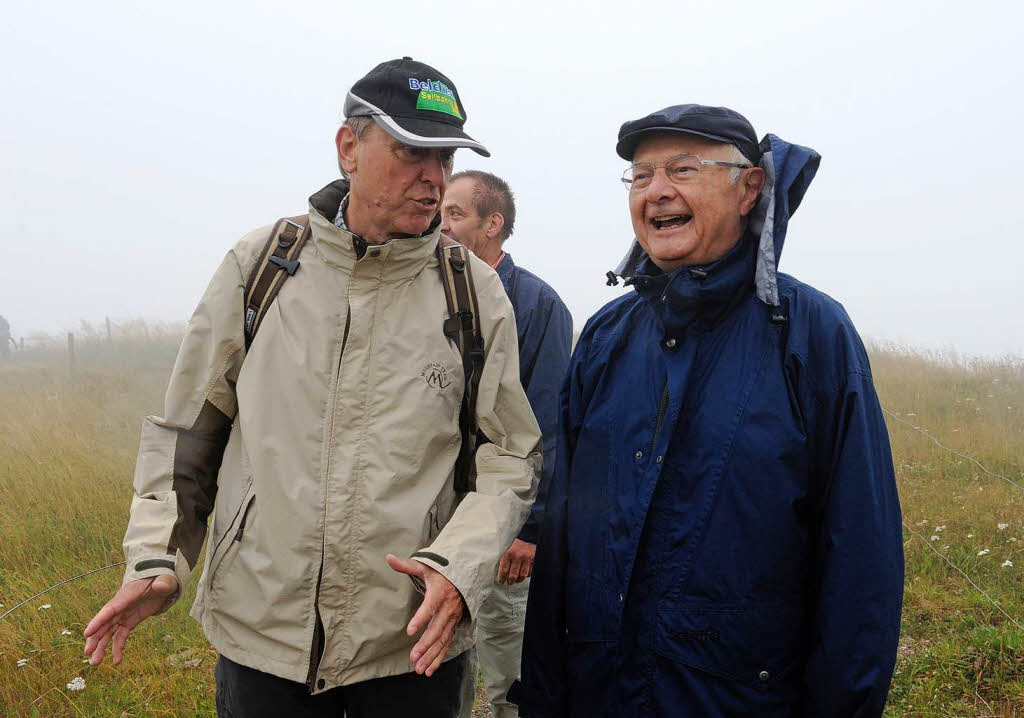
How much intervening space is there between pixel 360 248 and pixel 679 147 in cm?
90

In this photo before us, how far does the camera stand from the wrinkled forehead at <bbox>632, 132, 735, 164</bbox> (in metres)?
1.98

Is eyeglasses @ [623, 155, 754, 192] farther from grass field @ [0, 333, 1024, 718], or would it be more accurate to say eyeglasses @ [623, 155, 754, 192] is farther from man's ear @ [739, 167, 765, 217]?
grass field @ [0, 333, 1024, 718]

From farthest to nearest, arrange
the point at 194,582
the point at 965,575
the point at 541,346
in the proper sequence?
the point at 194,582, the point at 965,575, the point at 541,346

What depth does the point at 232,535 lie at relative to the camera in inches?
76.1

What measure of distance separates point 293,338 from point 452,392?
0.45 meters

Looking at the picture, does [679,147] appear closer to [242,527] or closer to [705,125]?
[705,125]

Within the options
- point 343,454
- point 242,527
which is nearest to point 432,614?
point 343,454

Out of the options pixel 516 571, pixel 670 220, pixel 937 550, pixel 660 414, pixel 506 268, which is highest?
pixel 670 220

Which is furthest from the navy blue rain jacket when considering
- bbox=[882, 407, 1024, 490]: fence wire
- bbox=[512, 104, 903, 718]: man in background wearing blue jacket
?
bbox=[882, 407, 1024, 490]: fence wire

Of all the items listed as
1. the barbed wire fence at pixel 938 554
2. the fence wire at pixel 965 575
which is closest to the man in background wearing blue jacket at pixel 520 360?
the barbed wire fence at pixel 938 554

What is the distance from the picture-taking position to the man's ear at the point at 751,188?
6.67 feet

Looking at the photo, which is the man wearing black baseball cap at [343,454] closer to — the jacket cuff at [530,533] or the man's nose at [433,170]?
the man's nose at [433,170]

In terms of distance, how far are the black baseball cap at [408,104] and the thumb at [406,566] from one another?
1052mm

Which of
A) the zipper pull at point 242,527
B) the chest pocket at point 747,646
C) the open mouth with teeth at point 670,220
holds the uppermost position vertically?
the open mouth with teeth at point 670,220
